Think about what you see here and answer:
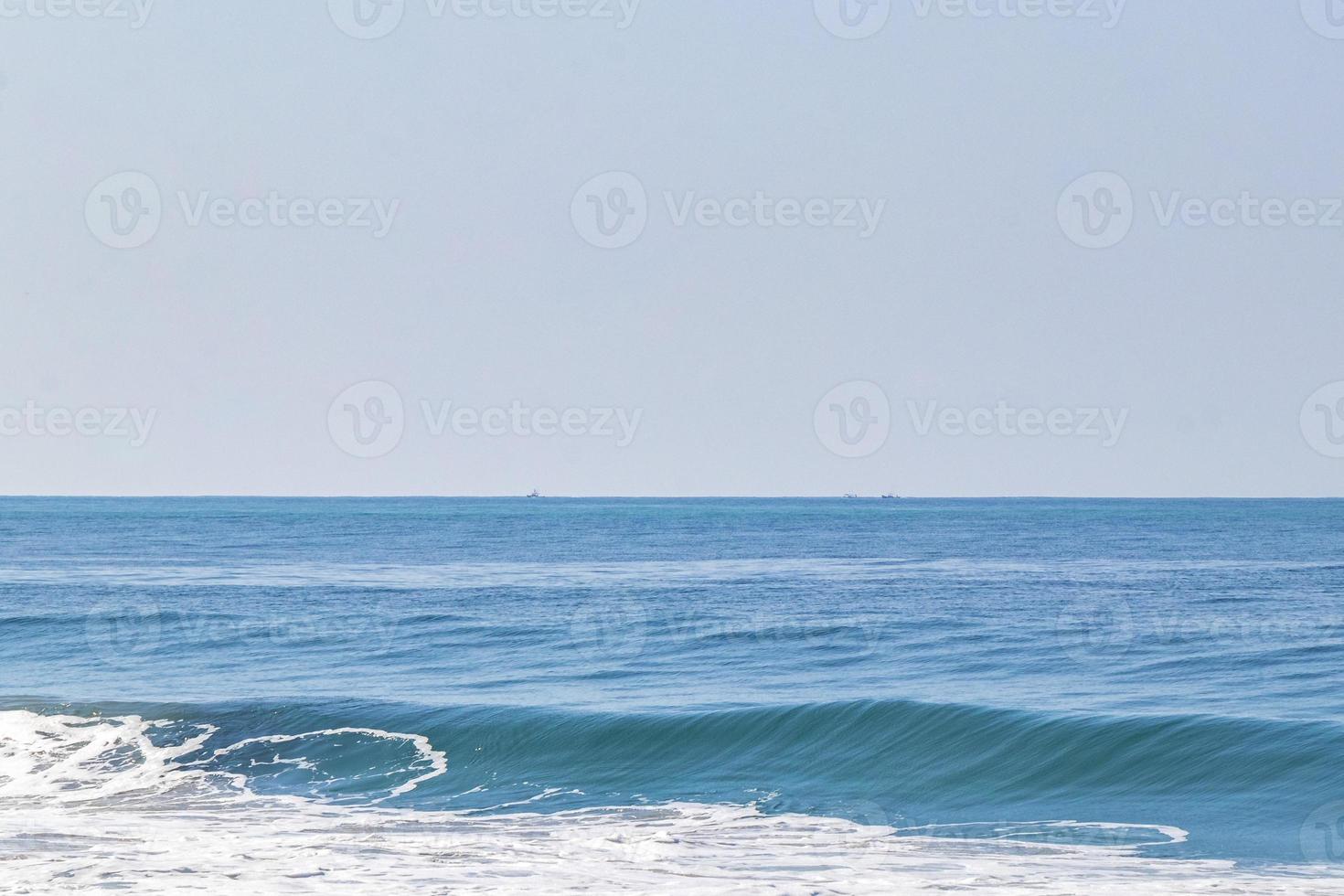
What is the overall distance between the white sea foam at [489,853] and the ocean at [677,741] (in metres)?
0.07

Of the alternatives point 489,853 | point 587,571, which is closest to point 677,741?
point 489,853

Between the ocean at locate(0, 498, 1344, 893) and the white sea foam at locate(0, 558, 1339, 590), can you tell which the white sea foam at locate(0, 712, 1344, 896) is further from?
the white sea foam at locate(0, 558, 1339, 590)

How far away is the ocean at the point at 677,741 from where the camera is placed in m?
14.8

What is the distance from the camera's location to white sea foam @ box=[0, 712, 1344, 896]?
13.8m

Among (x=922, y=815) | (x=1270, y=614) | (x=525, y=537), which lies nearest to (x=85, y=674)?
(x=922, y=815)

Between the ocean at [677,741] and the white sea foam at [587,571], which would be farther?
the white sea foam at [587,571]

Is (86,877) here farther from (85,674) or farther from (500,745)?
(85,674)

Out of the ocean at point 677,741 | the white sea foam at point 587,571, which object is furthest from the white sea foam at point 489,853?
the white sea foam at point 587,571

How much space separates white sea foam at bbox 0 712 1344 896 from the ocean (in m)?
0.07

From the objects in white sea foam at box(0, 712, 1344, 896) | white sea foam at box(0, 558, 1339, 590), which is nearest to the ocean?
white sea foam at box(0, 712, 1344, 896)

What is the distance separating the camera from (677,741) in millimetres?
22250

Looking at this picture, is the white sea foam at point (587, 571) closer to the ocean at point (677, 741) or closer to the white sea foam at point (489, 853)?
the ocean at point (677, 741)

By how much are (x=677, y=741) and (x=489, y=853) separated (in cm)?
721

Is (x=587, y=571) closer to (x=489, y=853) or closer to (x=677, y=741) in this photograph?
(x=677, y=741)
